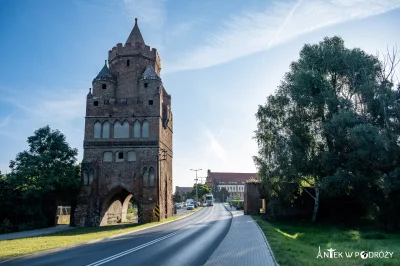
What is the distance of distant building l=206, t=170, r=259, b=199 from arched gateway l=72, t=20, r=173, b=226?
112851 mm

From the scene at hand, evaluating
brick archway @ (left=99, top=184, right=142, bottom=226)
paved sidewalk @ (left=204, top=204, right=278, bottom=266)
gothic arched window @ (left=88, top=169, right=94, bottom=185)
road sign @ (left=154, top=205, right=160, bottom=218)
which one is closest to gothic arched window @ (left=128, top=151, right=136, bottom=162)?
brick archway @ (left=99, top=184, right=142, bottom=226)

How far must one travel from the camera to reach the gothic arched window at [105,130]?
3589cm

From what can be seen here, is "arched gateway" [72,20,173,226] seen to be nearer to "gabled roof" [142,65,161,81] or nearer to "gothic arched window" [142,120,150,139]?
Result: "gothic arched window" [142,120,150,139]

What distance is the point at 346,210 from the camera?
32125 mm

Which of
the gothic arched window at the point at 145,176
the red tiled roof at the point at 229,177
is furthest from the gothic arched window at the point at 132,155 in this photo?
the red tiled roof at the point at 229,177

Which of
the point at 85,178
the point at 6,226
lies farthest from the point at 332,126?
the point at 6,226

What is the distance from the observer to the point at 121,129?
119ft

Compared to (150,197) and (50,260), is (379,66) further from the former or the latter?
(50,260)

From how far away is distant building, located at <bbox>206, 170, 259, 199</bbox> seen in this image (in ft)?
495

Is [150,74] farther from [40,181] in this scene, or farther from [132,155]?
[40,181]

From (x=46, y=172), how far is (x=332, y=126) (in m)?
24.8

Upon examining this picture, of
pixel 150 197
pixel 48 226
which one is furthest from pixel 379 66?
pixel 48 226

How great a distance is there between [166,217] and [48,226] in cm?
1269

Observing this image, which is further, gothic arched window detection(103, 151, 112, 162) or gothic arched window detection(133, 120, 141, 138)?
gothic arched window detection(133, 120, 141, 138)
